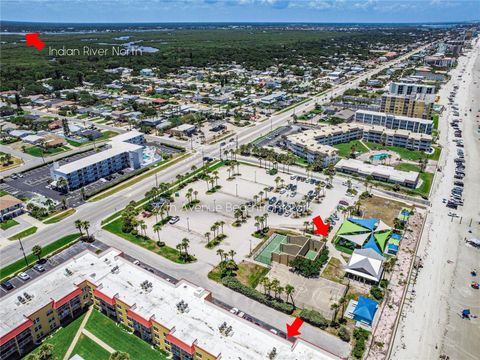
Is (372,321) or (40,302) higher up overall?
(40,302)

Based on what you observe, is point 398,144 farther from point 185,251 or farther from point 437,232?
point 185,251

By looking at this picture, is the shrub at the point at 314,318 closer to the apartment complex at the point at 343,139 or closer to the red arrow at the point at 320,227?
the red arrow at the point at 320,227

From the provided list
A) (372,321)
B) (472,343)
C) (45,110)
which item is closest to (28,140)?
(45,110)

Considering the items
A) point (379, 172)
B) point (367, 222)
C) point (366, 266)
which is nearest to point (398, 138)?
point (379, 172)

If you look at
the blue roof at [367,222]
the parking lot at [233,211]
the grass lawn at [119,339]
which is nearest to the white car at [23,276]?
the grass lawn at [119,339]

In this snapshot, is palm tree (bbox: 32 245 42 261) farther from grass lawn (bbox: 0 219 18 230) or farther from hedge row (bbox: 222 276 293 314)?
hedge row (bbox: 222 276 293 314)
